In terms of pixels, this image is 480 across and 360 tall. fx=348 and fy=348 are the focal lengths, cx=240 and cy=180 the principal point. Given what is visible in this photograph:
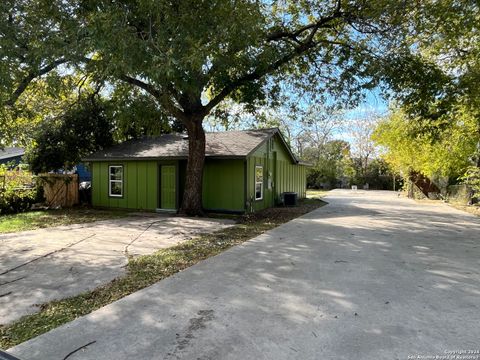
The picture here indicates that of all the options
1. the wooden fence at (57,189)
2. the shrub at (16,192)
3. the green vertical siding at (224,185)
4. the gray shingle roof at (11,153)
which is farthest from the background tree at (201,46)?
the gray shingle roof at (11,153)

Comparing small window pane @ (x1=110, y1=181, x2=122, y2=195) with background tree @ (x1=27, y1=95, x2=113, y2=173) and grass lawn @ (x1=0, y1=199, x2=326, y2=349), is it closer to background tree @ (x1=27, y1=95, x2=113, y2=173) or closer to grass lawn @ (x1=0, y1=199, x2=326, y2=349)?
background tree @ (x1=27, y1=95, x2=113, y2=173)

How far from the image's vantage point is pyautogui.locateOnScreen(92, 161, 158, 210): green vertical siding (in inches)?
583

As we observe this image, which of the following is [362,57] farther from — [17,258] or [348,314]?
[17,258]

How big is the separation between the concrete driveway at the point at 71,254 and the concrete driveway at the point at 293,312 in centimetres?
116

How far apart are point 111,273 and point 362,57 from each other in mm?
9657

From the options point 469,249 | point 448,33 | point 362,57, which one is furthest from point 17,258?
point 448,33

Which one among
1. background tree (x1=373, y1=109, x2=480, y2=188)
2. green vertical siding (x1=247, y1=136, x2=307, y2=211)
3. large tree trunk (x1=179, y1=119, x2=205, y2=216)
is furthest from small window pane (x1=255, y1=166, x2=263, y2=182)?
background tree (x1=373, y1=109, x2=480, y2=188)

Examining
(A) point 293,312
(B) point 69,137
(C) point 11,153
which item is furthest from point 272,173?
(C) point 11,153

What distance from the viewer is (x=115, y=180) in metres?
15.8

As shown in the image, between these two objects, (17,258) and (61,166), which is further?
(61,166)

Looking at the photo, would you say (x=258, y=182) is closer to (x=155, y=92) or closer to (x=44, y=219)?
(x=155, y=92)

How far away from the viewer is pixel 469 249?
782cm

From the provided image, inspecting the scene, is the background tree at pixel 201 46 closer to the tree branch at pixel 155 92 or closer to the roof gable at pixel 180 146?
the tree branch at pixel 155 92

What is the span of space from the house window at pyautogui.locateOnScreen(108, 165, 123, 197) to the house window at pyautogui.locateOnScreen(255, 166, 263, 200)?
6104 mm
